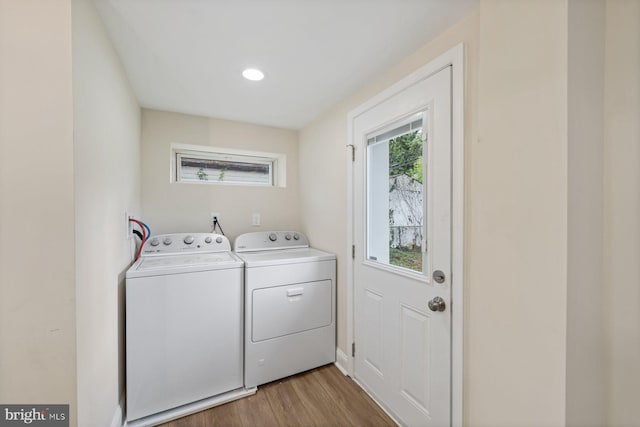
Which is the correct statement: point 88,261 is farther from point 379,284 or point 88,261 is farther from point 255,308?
point 379,284

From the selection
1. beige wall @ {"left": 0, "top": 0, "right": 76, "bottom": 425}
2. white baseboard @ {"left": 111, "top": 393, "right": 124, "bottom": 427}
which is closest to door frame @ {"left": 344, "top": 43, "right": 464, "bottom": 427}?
beige wall @ {"left": 0, "top": 0, "right": 76, "bottom": 425}

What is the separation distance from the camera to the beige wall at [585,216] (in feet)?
2.38

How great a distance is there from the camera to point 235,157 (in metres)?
2.64

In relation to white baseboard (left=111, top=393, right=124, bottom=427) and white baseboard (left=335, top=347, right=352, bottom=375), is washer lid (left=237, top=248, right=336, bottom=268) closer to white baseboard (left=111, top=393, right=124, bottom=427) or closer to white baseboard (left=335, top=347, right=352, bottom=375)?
white baseboard (left=335, top=347, right=352, bottom=375)

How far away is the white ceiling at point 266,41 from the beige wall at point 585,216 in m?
0.52

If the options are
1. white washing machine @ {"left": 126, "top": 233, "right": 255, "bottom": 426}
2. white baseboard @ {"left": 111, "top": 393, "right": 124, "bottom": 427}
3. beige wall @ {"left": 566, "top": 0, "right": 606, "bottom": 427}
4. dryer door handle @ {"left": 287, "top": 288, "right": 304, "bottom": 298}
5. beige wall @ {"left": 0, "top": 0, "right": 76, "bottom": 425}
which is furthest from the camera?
dryer door handle @ {"left": 287, "top": 288, "right": 304, "bottom": 298}

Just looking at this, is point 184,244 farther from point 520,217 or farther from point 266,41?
point 520,217

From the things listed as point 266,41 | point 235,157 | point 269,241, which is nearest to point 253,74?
point 266,41

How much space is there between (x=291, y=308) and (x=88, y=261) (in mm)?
1270

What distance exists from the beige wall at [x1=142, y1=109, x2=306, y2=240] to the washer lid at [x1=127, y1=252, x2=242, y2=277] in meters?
0.49

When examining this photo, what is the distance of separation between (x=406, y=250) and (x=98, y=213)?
156 cm

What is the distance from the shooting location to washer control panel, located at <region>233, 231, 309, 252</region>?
2.28 metres

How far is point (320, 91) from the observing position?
1.88m

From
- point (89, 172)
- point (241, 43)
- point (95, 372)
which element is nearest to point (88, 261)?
point (89, 172)
